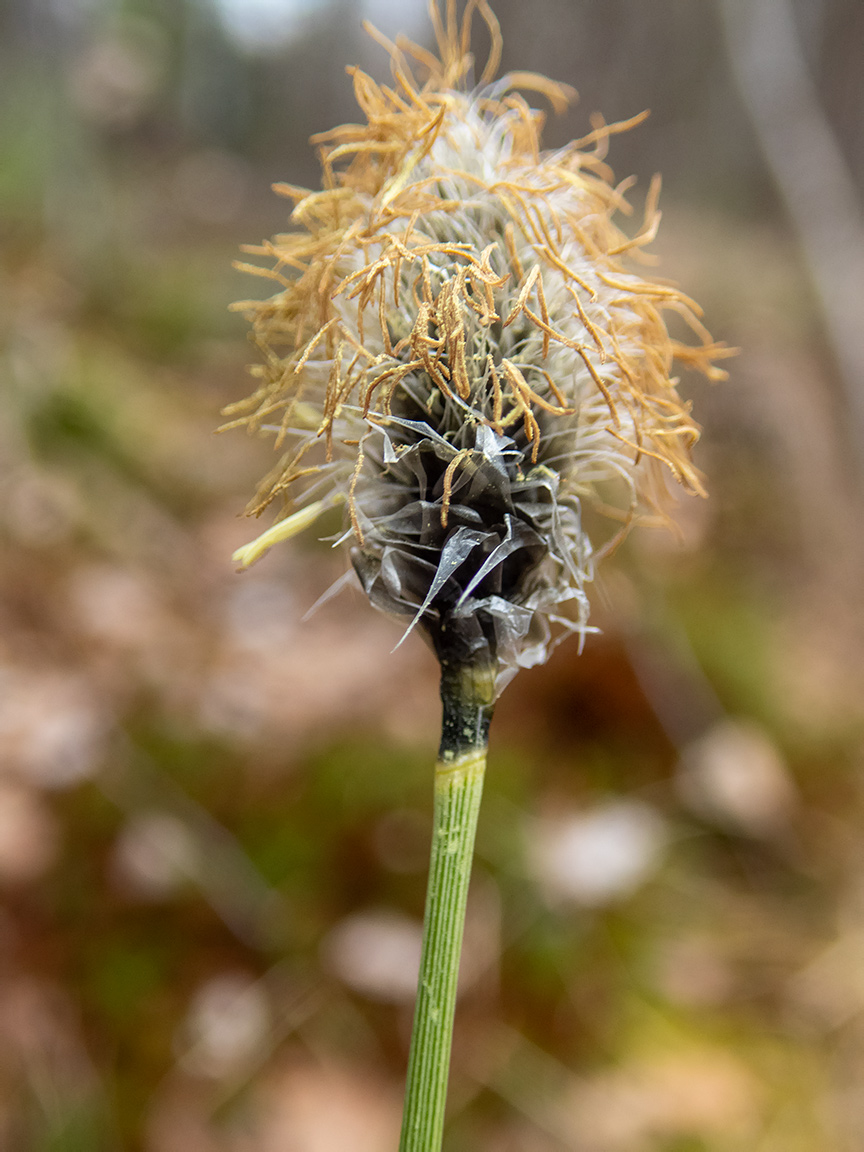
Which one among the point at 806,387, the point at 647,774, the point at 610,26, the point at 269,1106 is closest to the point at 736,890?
the point at 647,774

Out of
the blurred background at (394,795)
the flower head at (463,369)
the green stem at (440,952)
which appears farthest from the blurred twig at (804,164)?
the green stem at (440,952)

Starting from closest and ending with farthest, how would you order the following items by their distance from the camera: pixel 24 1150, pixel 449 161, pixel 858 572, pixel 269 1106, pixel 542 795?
pixel 449 161
pixel 24 1150
pixel 269 1106
pixel 542 795
pixel 858 572

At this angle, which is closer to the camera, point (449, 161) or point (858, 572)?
point (449, 161)

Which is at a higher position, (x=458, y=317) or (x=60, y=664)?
(x=458, y=317)

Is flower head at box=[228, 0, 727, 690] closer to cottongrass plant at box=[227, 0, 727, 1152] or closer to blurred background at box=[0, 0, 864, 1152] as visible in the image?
cottongrass plant at box=[227, 0, 727, 1152]

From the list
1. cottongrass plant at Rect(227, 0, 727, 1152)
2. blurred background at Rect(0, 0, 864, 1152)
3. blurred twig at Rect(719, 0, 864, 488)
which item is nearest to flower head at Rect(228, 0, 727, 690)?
cottongrass plant at Rect(227, 0, 727, 1152)

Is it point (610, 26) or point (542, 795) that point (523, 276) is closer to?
point (542, 795)

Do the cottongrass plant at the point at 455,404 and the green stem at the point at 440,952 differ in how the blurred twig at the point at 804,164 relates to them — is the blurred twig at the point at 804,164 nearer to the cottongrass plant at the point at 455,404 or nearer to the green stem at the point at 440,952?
the cottongrass plant at the point at 455,404
